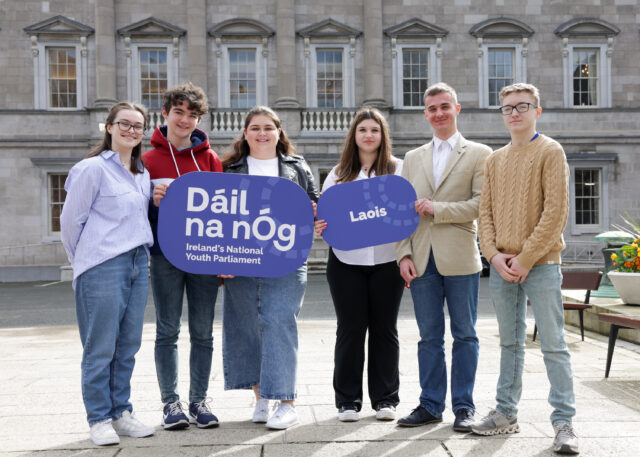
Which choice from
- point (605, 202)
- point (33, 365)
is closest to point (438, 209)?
point (33, 365)

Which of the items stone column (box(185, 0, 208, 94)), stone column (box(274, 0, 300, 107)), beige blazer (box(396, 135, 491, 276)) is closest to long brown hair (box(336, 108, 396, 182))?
beige blazer (box(396, 135, 491, 276))

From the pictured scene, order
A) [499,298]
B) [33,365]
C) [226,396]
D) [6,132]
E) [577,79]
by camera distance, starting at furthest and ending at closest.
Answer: [577,79], [6,132], [33,365], [226,396], [499,298]

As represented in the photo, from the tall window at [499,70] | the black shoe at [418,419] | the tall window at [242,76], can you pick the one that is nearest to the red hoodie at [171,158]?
the black shoe at [418,419]

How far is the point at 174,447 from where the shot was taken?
3768 mm

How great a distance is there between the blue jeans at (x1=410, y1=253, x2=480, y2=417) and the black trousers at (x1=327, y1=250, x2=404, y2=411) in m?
0.22

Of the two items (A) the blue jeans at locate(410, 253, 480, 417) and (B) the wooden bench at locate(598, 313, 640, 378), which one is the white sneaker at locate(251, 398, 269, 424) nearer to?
(A) the blue jeans at locate(410, 253, 480, 417)

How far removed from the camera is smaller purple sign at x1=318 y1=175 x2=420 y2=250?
4199 mm

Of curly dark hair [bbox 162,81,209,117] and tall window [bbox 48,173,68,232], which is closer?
curly dark hair [bbox 162,81,209,117]

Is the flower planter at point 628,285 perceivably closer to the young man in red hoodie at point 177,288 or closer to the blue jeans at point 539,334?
the blue jeans at point 539,334

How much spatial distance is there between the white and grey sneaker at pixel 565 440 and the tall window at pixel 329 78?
19.3 meters

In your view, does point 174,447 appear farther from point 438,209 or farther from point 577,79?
point 577,79

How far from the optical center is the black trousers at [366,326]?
14.2 ft

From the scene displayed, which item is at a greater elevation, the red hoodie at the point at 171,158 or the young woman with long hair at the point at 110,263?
the red hoodie at the point at 171,158

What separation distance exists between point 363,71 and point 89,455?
19.9 meters
